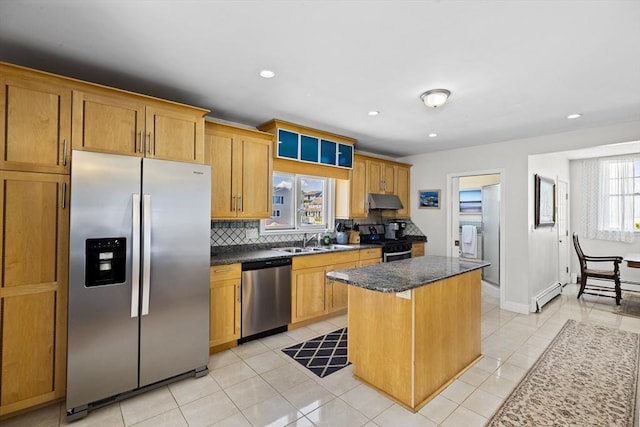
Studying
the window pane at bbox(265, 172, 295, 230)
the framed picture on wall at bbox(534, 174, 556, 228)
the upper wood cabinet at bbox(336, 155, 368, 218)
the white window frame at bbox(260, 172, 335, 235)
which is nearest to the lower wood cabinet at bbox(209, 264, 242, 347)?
the white window frame at bbox(260, 172, 335, 235)

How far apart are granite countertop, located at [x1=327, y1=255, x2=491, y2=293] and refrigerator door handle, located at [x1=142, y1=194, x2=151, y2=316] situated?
4.47 feet

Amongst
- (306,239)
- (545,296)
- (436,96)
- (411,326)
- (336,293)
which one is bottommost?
(545,296)

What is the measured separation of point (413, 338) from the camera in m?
2.11

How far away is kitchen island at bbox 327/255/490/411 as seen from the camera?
213 cm

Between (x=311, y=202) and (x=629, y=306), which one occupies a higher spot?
(x=311, y=202)

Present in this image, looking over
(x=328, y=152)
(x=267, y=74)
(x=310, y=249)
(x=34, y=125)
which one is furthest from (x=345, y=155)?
(x=34, y=125)

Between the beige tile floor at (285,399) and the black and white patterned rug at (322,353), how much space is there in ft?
0.29

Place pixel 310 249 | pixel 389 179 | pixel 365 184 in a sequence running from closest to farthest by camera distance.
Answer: pixel 310 249, pixel 365 184, pixel 389 179

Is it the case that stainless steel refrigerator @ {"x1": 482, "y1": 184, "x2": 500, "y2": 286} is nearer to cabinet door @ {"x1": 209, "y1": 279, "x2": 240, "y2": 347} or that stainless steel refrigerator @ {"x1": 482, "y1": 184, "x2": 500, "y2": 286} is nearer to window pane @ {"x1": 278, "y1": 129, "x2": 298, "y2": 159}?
window pane @ {"x1": 278, "y1": 129, "x2": 298, "y2": 159}

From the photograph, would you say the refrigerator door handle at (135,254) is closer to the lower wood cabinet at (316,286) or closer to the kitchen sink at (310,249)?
the lower wood cabinet at (316,286)

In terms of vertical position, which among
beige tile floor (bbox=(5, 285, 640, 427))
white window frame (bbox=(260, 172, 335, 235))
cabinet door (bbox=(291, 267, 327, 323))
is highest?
white window frame (bbox=(260, 172, 335, 235))

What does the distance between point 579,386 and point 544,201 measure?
10.1 feet

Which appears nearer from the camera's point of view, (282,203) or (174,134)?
(174,134)

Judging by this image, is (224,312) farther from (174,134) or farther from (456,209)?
(456,209)
